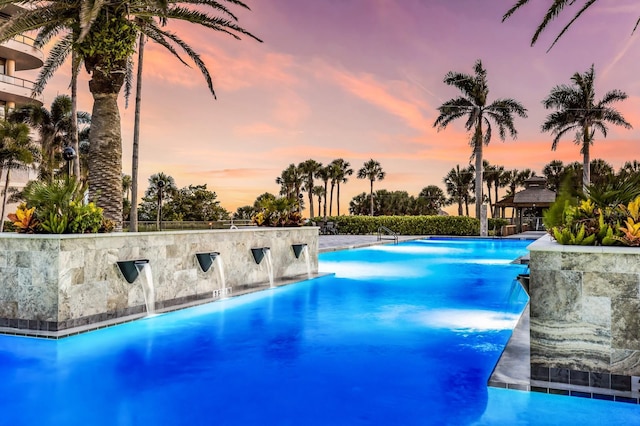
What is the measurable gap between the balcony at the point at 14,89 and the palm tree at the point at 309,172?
41.3 metres

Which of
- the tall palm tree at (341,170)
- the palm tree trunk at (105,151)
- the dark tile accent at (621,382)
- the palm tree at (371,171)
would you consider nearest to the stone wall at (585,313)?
the dark tile accent at (621,382)

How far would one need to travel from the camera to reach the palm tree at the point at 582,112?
3453 centimetres

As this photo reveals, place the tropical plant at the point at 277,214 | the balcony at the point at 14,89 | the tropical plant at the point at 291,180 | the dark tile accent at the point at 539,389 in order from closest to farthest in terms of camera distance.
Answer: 1. the dark tile accent at the point at 539,389
2. the tropical plant at the point at 277,214
3. the balcony at the point at 14,89
4. the tropical plant at the point at 291,180

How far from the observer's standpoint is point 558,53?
26.1m

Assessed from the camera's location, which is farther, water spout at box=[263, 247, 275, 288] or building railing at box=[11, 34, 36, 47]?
building railing at box=[11, 34, 36, 47]

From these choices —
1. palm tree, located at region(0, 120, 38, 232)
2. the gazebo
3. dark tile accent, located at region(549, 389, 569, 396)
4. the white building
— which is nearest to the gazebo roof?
the gazebo

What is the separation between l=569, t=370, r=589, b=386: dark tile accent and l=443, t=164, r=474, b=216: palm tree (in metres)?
75.7

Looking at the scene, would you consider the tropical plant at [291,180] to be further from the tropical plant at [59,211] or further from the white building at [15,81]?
the tropical plant at [59,211]

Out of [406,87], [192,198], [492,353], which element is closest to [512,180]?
[192,198]

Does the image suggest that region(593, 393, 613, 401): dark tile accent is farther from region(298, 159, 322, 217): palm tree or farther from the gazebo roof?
region(298, 159, 322, 217): palm tree

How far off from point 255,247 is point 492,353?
639cm

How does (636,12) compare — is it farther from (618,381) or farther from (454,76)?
(618,381)

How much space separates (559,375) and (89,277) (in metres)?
6.28

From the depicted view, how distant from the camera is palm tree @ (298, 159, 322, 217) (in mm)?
74938
